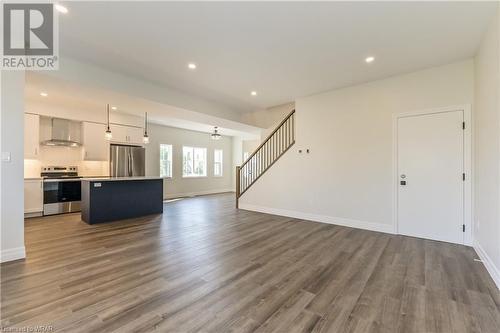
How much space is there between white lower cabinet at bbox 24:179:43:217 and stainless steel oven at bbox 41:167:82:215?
0.25ft

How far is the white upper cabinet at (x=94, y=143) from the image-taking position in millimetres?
6281

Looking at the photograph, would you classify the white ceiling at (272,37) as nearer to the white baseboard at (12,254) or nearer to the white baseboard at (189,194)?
the white baseboard at (12,254)

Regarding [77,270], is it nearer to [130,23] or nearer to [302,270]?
[302,270]

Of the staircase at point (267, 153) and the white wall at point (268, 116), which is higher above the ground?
the white wall at point (268, 116)

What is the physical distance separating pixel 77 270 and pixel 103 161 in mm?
5063

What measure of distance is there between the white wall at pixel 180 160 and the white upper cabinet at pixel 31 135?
3.11m

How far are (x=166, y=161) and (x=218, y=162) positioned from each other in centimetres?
280

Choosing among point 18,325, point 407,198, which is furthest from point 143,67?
point 407,198

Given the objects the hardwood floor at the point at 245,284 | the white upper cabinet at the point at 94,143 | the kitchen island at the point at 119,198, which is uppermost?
the white upper cabinet at the point at 94,143

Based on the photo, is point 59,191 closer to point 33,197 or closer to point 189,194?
point 33,197

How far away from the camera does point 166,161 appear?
8906 millimetres

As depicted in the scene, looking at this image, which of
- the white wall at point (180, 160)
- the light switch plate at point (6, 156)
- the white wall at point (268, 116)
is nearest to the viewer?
the light switch plate at point (6, 156)

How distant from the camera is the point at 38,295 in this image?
6.89ft

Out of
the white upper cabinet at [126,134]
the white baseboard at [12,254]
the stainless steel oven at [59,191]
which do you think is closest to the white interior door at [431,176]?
the white baseboard at [12,254]
